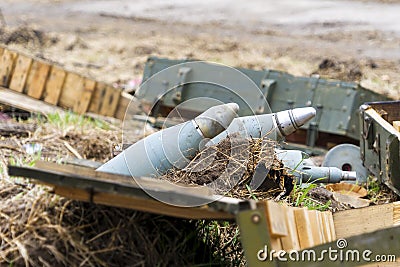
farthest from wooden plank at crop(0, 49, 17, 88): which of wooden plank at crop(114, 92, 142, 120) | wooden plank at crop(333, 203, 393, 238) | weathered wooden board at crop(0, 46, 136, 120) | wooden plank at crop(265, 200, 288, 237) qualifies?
wooden plank at crop(265, 200, 288, 237)

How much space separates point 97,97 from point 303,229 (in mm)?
6425

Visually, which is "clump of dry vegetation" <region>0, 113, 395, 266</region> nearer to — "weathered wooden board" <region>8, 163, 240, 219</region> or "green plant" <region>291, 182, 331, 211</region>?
"green plant" <region>291, 182, 331, 211</region>

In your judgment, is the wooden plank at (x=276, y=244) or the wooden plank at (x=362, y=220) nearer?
the wooden plank at (x=276, y=244)

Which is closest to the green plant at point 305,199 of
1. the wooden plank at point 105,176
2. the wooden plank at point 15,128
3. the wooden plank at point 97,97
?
the wooden plank at point 105,176

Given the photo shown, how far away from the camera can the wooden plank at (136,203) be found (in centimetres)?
314

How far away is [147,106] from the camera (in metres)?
9.31

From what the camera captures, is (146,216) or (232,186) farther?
(232,186)

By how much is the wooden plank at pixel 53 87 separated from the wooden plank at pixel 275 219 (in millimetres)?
6629

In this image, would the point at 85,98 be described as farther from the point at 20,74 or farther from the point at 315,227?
the point at 315,227

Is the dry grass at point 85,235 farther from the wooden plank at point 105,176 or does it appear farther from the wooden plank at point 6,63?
the wooden plank at point 6,63

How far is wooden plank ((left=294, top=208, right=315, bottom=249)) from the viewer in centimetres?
352

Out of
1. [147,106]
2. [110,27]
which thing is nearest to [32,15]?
[110,27]

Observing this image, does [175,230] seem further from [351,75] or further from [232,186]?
[351,75]

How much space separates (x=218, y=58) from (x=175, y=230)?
1037cm
